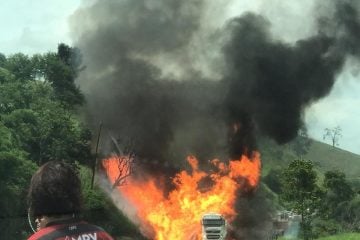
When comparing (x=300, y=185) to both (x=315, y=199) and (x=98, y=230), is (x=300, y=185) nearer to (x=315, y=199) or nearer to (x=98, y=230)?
(x=315, y=199)

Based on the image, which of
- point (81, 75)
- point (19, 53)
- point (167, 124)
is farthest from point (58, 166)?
point (19, 53)

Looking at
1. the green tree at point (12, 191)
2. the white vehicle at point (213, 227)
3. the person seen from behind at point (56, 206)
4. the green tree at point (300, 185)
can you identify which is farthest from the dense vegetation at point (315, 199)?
the person seen from behind at point (56, 206)

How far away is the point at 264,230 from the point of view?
4550 centimetres

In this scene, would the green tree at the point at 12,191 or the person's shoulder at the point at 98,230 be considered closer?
the person's shoulder at the point at 98,230

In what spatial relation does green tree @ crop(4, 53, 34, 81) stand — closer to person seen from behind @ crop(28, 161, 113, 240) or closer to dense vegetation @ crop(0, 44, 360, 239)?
dense vegetation @ crop(0, 44, 360, 239)

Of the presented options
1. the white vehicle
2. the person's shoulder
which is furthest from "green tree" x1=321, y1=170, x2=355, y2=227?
the person's shoulder

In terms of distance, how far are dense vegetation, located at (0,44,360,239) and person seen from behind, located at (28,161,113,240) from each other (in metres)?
41.6

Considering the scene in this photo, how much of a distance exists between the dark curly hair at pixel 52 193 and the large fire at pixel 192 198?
123 feet

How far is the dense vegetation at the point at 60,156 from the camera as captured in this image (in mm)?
45781

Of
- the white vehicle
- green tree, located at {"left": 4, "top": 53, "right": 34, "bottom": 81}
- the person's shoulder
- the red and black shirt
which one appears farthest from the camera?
green tree, located at {"left": 4, "top": 53, "right": 34, "bottom": 81}

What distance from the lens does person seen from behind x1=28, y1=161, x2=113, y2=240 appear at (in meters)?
3.71

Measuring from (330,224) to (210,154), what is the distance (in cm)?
2249

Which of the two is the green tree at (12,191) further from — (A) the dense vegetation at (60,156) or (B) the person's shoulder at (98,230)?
(B) the person's shoulder at (98,230)

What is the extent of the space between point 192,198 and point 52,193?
44814 millimetres
